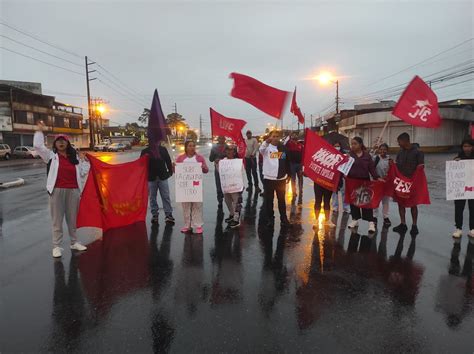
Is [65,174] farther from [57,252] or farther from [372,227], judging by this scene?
[372,227]

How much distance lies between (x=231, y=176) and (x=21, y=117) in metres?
49.8

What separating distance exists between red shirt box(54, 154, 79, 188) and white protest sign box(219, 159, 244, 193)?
2.70 m

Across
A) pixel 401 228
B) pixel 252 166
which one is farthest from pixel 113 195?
pixel 252 166

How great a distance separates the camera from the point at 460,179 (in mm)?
5863

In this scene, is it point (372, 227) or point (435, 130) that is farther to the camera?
point (435, 130)

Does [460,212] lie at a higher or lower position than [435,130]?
lower

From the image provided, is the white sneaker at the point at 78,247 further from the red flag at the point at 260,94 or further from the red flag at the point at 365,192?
the red flag at the point at 365,192

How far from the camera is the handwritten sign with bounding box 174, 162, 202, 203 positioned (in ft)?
20.1

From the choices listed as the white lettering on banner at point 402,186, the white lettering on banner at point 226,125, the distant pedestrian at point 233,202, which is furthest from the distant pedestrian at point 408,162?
the white lettering on banner at point 226,125

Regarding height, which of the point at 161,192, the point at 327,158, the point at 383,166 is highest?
the point at 327,158

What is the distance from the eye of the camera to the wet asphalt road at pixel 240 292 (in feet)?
9.58

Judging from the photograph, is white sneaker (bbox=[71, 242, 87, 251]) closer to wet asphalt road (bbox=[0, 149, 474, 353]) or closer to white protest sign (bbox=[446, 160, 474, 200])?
wet asphalt road (bbox=[0, 149, 474, 353])

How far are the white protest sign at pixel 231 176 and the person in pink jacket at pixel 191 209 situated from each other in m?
0.41

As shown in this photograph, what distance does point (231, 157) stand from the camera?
22.5 feet
